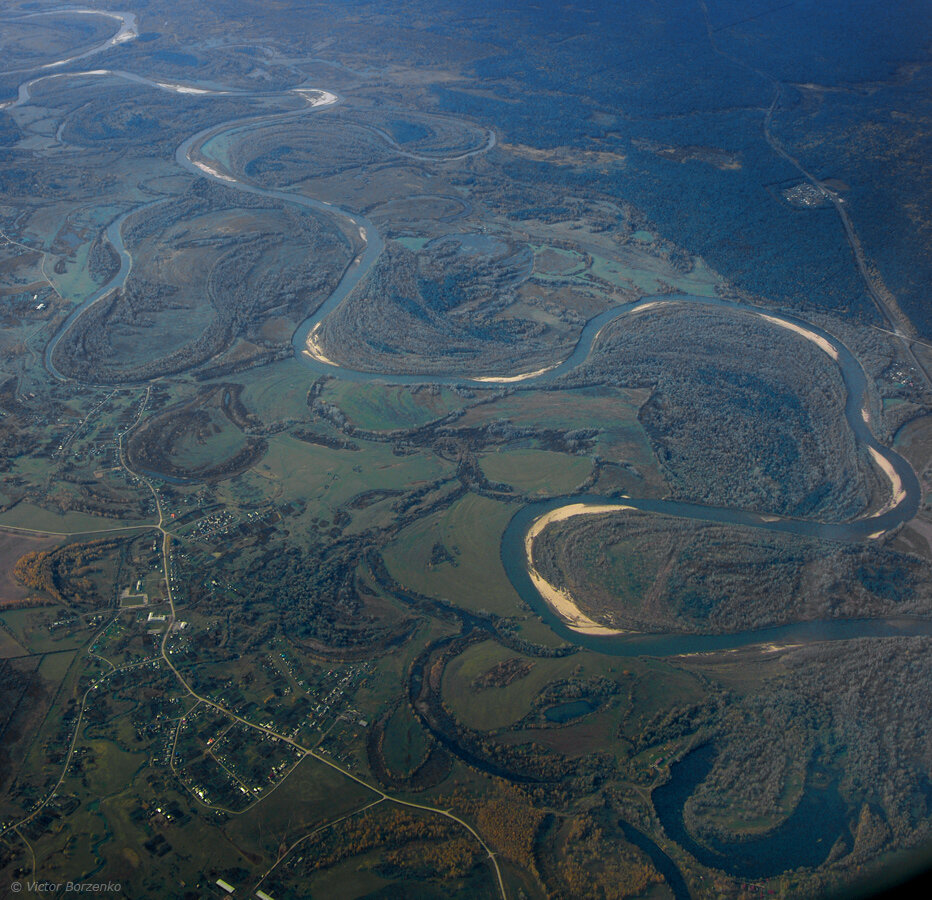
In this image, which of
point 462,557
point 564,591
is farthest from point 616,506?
point 462,557

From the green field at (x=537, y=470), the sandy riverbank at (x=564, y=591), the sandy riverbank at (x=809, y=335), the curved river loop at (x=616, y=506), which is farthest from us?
the sandy riverbank at (x=809, y=335)

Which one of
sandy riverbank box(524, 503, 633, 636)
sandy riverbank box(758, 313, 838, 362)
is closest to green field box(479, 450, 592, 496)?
sandy riverbank box(524, 503, 633, 636)

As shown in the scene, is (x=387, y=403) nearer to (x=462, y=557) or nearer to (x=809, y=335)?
(x=462, y=557)

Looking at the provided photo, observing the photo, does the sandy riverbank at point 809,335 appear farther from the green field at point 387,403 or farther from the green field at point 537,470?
the green field at point 387,403

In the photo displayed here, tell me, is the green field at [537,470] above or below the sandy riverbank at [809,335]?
below

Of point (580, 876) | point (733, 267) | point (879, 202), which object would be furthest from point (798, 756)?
point (879, 202)

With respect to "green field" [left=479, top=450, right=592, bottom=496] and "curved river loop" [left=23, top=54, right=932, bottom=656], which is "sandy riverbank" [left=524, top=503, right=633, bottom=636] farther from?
"green field" [left=479, top=450, right=592, bottom=496]

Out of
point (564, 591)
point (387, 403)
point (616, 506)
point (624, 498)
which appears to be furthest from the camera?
point (387, 403)

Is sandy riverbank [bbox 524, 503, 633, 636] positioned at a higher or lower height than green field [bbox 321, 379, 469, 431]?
lower

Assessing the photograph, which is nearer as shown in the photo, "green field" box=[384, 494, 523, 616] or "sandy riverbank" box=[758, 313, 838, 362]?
"green field" box=[384, 494, 523, 616]

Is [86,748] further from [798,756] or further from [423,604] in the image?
[798,756]

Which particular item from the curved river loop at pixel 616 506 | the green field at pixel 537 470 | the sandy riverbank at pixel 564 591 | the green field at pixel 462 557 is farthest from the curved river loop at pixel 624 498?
the green field at pixel 537 470
